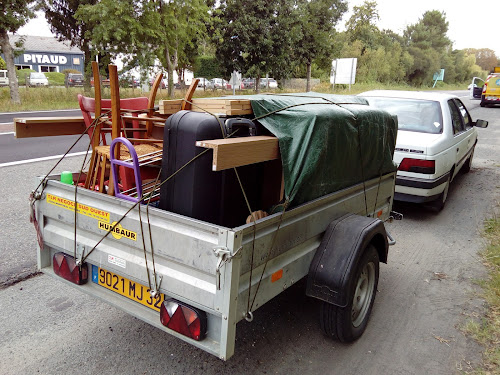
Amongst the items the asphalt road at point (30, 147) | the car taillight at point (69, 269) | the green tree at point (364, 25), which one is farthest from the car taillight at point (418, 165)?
the green tree at point (364, 25)

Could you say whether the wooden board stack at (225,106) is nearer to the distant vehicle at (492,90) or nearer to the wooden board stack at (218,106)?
the wooden board stack at (218,106)

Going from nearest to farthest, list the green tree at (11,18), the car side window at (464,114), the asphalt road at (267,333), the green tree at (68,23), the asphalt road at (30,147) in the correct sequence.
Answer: the asphalt road at (267,333) < the car side window at (464,114) < the asphalt road at (30,147) < the green tree at (11,18) < the green tree at (68,23)

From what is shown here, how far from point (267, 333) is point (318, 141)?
155cm

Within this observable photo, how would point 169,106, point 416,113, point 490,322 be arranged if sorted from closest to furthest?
point 169,106 → point 490,322 → point 416,113

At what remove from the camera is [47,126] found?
10.8 ft

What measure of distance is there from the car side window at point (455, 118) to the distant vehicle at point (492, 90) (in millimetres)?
23448

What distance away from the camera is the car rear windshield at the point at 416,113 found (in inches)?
248

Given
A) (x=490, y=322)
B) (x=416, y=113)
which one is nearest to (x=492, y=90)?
(x=416, y=113)

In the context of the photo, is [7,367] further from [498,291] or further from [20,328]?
[498,291]

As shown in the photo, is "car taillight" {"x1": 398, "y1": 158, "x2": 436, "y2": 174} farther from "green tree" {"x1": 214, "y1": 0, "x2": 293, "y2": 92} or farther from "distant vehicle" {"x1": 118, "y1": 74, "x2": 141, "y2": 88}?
"green tree" {"x1": 214, "y1": 0, "x2": 293, "y2": 92}

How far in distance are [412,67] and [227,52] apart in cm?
4828

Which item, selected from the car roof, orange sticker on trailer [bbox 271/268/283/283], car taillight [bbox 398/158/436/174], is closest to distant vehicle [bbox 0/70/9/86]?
the car roof

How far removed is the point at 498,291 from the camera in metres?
3.94

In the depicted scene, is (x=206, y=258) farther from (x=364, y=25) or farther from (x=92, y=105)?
(x=364, y=25)
